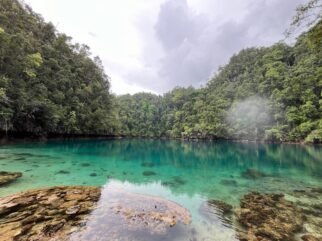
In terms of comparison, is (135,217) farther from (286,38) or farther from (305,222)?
(286,38)

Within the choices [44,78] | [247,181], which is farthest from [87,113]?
[247,181]

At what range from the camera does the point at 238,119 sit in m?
44.9

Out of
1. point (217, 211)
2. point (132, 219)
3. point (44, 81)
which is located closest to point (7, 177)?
point (132, 219)

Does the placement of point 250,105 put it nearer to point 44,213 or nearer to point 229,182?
point 229,182

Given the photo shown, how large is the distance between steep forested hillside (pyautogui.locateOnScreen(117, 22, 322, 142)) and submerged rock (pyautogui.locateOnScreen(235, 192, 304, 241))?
2536cm

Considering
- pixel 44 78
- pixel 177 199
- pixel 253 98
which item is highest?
pixel 253 98

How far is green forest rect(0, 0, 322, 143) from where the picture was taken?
20.5m

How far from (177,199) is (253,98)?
44846 millimetres

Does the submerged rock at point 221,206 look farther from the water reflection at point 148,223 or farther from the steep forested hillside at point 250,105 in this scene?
the steep forested hillside at point 250,105

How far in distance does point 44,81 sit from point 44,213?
25.9 metres

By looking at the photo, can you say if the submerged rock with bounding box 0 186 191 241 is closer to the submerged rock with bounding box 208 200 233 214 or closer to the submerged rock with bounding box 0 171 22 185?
the submerged rock with bounding box 208 200 233 214

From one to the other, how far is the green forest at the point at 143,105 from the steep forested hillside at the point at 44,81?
9cm

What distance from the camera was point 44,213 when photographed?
4.78 meters

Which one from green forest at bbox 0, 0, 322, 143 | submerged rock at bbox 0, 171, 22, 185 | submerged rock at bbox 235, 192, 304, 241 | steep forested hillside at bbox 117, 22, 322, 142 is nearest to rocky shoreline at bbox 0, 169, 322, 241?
submerged rock at bbox 235, 192, 304, 241
